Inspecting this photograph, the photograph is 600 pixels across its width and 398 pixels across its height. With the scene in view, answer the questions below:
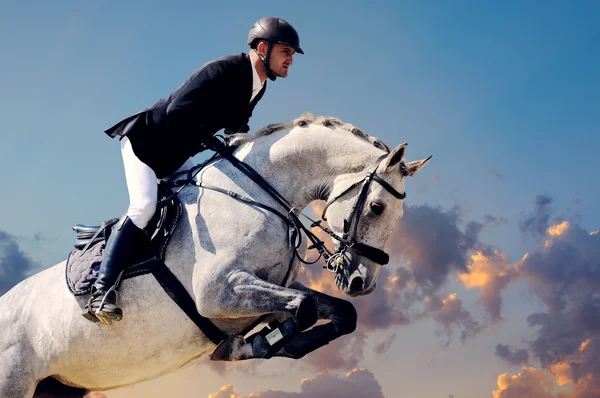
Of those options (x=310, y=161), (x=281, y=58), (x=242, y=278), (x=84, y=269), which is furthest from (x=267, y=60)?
(x=84, y=269)

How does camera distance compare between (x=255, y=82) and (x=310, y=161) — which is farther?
(x=255, y=82)

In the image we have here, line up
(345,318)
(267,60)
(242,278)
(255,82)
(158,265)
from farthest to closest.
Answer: (255,82), (267,60), (158,265), (345,318), (242,278)

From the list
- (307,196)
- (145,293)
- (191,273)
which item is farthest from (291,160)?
(145,293)

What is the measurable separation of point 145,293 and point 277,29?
3.02 m

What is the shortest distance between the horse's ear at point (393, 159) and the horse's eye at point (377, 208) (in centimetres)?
34

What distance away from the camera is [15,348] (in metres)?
7.50

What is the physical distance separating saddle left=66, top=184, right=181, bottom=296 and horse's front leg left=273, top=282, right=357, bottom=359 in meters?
1.62

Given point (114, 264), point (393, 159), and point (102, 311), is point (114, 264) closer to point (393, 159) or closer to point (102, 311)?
point (102, 311)

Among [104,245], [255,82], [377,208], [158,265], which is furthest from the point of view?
[104,245]

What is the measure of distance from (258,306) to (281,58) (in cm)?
259

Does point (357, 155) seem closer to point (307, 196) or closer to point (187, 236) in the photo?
point (307, 196)

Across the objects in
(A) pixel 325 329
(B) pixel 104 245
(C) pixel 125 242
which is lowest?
(B) pixel 104 245

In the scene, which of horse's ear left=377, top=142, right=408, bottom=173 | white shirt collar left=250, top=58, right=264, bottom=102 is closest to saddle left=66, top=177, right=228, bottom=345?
white shirt collar left=250, top=58, right=264, bottom=102

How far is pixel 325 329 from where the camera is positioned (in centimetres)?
655
